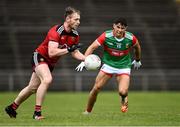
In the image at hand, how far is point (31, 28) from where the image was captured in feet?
119

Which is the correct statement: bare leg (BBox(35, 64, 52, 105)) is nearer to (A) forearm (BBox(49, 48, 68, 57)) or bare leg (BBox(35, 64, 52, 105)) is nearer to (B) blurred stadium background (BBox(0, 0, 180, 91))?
(A) forearm (BBox(49, 48, 68, 57))

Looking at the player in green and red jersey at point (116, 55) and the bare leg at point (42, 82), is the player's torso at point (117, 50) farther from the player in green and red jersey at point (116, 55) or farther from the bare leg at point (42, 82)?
the bare leg at point (42, 82)

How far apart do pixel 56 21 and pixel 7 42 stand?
2.99m

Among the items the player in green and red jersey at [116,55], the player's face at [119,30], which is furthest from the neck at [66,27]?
the player's face at [119,30]

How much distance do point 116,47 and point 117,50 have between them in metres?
0.08

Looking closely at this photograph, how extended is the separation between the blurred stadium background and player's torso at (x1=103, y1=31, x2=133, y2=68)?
690 inches

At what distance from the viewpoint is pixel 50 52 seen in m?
13.4

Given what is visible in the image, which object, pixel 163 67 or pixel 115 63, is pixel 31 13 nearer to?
pixel 163 67

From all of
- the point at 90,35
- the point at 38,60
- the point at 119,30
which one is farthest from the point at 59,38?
the point at 90,35

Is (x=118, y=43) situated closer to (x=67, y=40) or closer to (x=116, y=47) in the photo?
(x=116, y=47)

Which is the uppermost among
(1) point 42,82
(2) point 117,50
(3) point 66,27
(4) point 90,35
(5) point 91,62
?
(3) point 66,27

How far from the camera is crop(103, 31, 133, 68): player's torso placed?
14.8 meters

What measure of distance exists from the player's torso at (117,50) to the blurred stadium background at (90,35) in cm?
1751

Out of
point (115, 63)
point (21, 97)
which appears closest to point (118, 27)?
point (115, 63)
